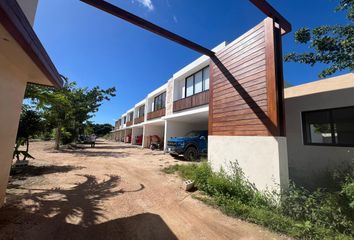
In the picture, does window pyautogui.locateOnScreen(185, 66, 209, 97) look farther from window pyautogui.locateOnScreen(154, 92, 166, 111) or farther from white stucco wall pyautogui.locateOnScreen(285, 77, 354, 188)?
white stucco wall pyautogui.locateOnScreen(285, 77, 354, 188)

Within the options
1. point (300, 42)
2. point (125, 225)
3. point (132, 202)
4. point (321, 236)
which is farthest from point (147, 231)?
point (300, 42)

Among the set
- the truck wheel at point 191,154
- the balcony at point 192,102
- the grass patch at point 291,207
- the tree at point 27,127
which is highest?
the balcony at point 192,102

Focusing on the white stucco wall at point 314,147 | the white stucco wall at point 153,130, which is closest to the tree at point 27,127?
the white stucco wall at point 314,147

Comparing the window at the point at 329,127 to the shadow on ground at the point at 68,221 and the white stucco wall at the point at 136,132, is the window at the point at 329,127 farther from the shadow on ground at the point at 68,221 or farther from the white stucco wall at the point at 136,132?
the white stucco wall at the point at 136,132

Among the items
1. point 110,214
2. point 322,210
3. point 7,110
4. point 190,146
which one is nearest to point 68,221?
point 110,214

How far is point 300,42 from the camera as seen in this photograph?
280 inches

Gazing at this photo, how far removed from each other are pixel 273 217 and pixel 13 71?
6149 millimetres

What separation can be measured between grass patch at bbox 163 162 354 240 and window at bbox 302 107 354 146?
260 centimetres

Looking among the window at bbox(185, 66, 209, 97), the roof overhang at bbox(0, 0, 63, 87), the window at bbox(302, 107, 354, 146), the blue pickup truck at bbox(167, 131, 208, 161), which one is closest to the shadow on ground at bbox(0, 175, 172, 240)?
the roof overhang at bbox(0, 0, 63, 87)

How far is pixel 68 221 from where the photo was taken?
3.46m

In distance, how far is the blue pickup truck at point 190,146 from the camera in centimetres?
1185

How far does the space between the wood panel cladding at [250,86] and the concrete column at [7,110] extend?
5.84 m

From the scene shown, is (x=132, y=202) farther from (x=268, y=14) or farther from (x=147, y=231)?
(x=268, y=14)

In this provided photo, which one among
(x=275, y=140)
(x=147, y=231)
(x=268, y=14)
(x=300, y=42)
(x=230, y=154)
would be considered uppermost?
(x=300, y=42)
